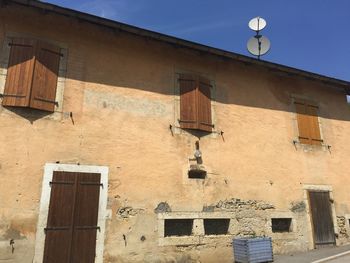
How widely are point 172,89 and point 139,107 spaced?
110 centimetres

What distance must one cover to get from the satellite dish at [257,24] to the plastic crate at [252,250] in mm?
6726

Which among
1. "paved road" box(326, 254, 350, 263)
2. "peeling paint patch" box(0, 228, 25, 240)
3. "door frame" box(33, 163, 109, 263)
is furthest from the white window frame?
"paved road" box(326, 254, 350, 263)

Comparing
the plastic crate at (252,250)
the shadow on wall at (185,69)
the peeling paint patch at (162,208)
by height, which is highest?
the shadow on wall at (185,69)

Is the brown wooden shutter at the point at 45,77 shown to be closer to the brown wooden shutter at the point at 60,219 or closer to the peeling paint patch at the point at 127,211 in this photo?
the brown wooden shutter at the point at 60,219

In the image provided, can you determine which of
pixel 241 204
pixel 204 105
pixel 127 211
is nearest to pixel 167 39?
pixel 204 105

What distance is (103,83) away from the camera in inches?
333

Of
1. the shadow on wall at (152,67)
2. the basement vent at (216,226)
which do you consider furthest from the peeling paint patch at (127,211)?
the shadow on wall at (152,67)

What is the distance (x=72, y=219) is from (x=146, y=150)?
7.39 feet

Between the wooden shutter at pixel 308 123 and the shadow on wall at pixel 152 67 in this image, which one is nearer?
the shadow on wall at pixel 152 67

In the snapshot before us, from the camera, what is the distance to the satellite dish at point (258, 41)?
38.5ft

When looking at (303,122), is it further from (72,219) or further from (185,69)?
(72,219)

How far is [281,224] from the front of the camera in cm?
1008

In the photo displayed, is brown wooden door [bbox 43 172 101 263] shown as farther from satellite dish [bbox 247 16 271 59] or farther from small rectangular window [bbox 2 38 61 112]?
satellite dish [bbox 247 16 271 59]

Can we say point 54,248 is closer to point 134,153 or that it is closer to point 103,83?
point 134,153
